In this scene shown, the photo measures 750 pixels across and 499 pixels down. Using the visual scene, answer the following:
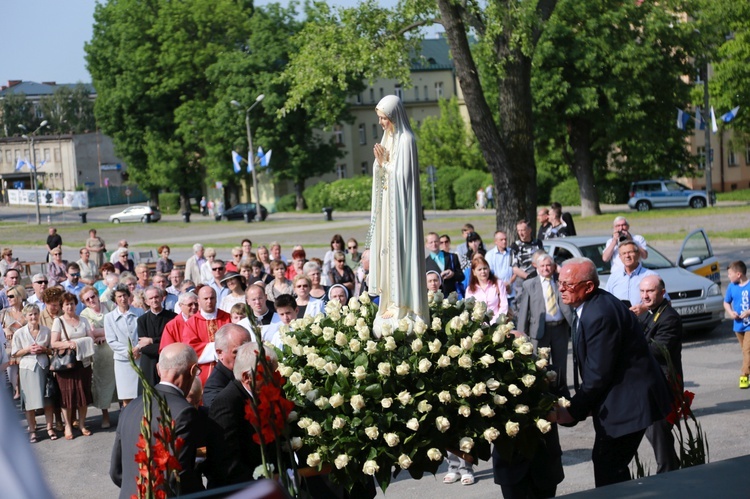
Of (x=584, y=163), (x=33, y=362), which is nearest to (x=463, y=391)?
(x=33, y=362)

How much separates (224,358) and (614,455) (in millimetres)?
2568

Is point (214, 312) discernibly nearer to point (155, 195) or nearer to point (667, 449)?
point (667, 449)

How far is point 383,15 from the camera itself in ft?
70.5

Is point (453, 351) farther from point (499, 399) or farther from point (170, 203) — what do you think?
point (170, 203)

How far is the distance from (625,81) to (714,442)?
129ft

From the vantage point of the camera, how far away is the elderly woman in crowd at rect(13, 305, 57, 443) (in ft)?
39.5

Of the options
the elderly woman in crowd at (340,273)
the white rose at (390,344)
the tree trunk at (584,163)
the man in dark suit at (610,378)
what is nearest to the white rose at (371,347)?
the white rose at (390,344)

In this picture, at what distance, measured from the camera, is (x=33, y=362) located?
12.1m

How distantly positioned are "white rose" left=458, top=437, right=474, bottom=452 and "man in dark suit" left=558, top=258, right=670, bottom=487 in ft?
2.29

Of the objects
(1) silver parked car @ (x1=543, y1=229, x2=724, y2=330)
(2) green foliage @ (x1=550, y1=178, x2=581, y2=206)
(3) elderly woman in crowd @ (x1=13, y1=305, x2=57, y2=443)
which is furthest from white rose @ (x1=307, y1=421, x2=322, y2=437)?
(2) green foliage @ (x1=550, y1=178, x2=581, y2=206)

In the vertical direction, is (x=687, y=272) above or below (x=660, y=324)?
below

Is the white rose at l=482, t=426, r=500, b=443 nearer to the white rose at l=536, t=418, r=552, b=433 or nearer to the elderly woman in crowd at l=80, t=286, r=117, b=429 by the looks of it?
the white rose at l=536, t=418, r=552, b=433

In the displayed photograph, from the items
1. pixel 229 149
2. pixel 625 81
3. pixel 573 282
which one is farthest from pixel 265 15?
pixel 573 282

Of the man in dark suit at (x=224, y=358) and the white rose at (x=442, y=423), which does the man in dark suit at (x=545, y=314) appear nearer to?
the man in dark suit at (x=224, y=358)
